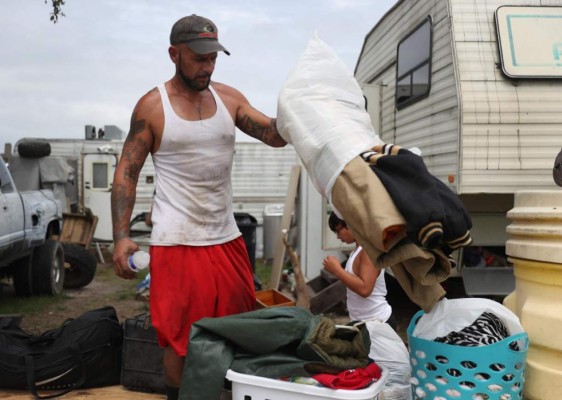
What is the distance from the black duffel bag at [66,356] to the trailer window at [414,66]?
3745 millimetres

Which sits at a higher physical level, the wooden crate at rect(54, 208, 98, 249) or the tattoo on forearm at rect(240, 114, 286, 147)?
the tattoo on forearm at rect(240, 114, 286, 147)

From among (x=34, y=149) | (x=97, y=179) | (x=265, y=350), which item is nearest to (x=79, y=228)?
(x=34, y=149)

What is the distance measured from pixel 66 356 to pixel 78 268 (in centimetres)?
590

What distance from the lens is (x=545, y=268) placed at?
2006 millimetres

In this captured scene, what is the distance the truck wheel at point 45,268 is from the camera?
317 inches

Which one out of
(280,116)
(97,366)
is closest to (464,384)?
(280,116)

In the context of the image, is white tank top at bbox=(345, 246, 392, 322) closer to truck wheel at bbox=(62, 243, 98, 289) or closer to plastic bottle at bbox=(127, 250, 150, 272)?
plastic bottle at bbox=(127, 250, 150, 272)

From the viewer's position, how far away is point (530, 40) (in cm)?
509

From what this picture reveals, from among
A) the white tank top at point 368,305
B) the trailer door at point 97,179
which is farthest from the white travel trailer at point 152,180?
the white tank top at point 368,305

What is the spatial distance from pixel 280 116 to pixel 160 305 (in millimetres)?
1083

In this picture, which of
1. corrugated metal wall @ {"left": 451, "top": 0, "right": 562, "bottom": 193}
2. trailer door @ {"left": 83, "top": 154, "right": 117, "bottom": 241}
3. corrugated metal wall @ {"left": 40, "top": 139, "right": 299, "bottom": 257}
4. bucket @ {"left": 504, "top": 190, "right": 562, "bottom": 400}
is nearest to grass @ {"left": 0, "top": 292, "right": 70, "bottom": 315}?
corrugated metal wall @ {"left": 451, "top": 0, "right": 562, "bottom": 193}

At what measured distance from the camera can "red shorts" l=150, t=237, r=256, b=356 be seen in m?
2.68

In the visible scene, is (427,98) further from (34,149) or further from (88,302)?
(34,149)

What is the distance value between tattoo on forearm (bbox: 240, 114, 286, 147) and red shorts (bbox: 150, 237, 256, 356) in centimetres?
56
